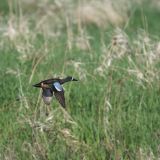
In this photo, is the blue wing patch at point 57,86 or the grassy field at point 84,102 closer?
the blue wing patch at point 57,86

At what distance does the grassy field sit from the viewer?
193 inches

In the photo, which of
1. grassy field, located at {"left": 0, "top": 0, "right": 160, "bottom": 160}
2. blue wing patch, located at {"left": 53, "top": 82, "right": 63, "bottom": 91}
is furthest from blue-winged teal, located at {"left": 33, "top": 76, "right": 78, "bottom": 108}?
grassy field, located at {"left": 0, "top": 0, "right": 160, "bottom": 160}

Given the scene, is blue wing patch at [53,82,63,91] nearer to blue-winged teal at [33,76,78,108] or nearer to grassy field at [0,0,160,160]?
blue-winged teal at [33,76,78,108]

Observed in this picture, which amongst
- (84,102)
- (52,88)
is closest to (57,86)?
(52,88)

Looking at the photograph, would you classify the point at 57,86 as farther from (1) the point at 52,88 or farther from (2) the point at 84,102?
(2) the point at 84,102

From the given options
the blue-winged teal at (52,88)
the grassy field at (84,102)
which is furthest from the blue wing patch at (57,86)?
the grassy field at (84,102)

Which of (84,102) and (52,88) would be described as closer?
(52,88)

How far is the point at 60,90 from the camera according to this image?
4.06 meters

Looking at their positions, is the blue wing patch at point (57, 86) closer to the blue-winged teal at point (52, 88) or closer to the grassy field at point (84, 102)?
the blue-winged teal at point (52, 88)

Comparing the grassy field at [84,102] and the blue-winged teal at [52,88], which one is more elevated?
the blue-winged teal at [52,88]

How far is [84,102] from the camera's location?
5.46 metres

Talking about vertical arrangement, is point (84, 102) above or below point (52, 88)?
below

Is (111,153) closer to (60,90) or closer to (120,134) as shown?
(120,134)

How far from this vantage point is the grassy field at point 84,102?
4.91 m
